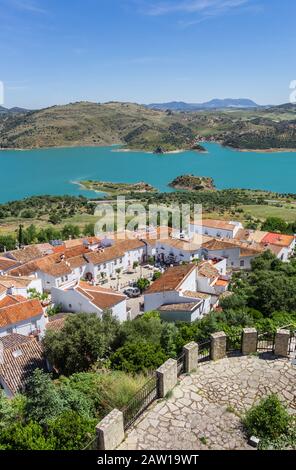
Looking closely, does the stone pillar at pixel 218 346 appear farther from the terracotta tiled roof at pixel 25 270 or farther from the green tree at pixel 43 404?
the terracotta tiled roof at pixel 25 270

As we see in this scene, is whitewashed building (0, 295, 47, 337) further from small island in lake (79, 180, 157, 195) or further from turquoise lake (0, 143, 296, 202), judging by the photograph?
small island in lake (79, 180, 157, 195)

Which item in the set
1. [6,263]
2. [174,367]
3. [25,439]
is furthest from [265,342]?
[6,263]

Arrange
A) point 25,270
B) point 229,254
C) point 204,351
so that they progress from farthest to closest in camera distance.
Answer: point 229,254 < point 25,270 < point 204,351

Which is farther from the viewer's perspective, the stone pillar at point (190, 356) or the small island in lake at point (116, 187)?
the small island in lake at point (116, 187)

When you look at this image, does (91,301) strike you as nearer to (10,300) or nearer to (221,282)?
(10,300)

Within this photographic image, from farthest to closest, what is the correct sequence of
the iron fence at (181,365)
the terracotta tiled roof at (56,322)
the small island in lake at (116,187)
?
the small island in lake at (116,187), the terracotta tiled roof at (56,322), the iron fence at (181,365)

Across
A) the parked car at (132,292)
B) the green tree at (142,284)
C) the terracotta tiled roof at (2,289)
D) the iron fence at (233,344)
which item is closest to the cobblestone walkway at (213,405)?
the iron fence at (233,344)
